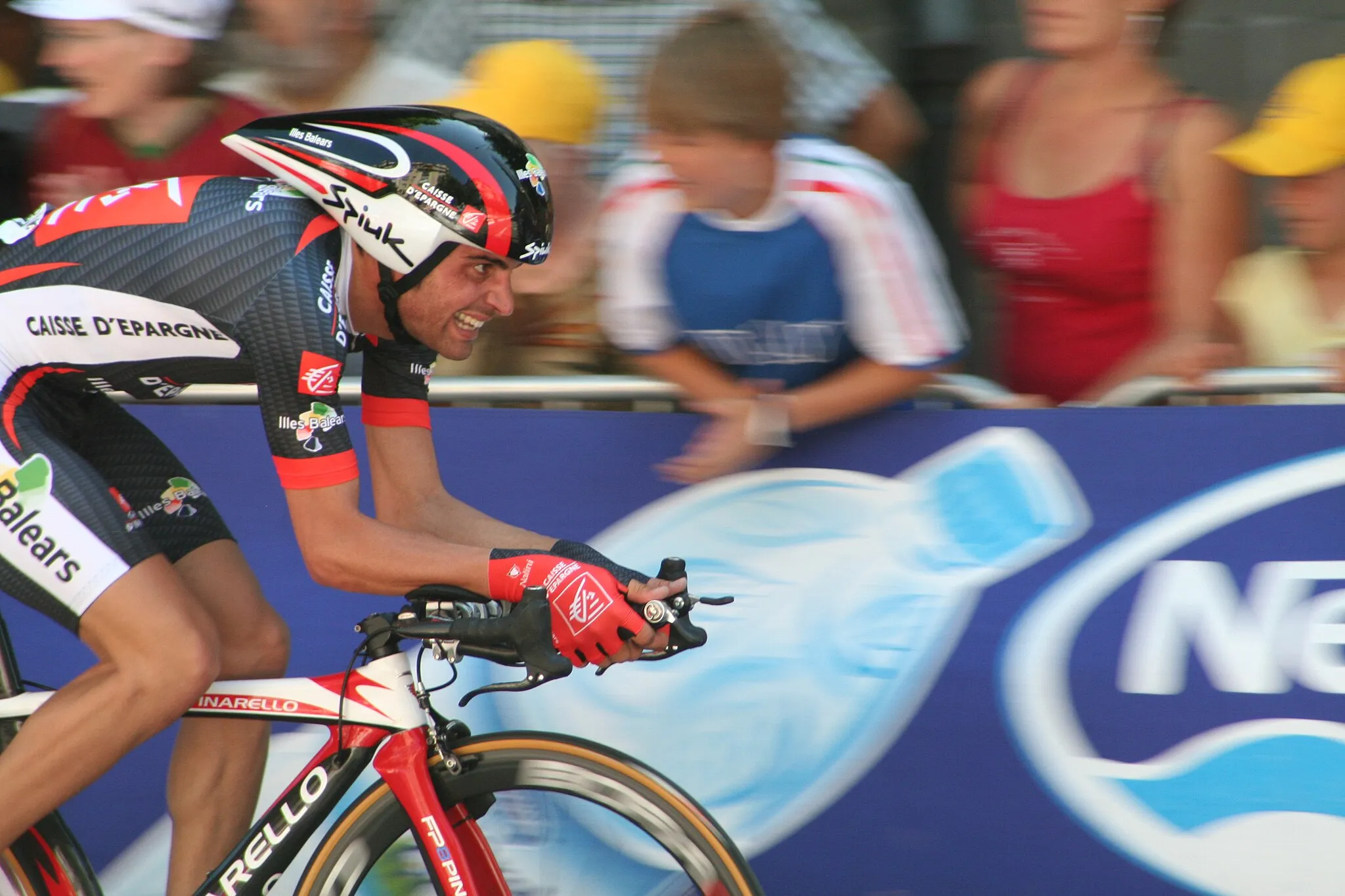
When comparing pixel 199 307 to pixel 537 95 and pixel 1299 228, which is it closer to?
pixel 537 95

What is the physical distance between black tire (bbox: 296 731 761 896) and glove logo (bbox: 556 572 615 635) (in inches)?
10.6

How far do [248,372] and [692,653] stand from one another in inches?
50.2

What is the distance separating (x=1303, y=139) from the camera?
138 inches

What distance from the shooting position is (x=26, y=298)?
9.10 ft

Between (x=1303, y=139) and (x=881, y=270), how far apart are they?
103 centimetres

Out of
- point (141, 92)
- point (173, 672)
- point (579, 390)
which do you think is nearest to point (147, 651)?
point (173, 672)

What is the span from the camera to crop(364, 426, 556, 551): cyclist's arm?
296 centimetres

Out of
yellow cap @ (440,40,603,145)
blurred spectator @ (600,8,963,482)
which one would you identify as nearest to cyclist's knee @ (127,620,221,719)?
blurred spectator @ (600,8,963,482)

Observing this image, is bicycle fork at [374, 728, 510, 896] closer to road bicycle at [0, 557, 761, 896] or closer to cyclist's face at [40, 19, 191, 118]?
road bicycle at [0, 557, 761, 896]

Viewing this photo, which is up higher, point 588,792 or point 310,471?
point 310,471

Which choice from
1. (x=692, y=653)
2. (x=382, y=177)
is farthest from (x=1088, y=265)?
(x=382, y=177)

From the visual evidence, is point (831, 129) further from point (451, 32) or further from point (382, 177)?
point (382, 177)

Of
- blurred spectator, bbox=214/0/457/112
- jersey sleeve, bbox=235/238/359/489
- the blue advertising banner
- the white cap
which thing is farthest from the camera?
blurred spectator, bbox=214/0/457/112

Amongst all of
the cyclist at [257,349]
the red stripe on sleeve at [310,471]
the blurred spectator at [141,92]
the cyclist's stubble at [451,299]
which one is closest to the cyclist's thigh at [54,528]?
the cyclist at [257,349]
